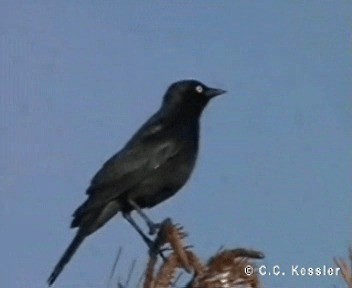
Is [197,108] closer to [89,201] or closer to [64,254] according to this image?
[89,201]

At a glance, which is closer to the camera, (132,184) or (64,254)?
(64,254)

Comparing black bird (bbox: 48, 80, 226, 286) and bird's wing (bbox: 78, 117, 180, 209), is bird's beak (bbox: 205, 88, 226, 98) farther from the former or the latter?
bird's wing (bbox: 78, 117, 180, 209)

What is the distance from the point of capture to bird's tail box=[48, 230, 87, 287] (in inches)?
81.0

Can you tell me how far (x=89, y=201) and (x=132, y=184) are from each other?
0.63ft

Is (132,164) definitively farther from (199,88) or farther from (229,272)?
(229,272)

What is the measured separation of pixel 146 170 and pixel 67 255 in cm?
67

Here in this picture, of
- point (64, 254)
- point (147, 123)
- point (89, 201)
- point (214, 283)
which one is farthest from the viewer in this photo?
point (147, 123)

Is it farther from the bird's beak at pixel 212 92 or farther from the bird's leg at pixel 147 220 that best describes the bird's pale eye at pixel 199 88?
the bird's leg at pixel 147 220

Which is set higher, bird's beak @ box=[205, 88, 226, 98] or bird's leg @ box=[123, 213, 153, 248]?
bird's beak @ box=[205, 88, 226, 98]

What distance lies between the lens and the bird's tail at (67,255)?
81.0 inches

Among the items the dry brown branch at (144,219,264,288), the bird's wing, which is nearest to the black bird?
the bird's wing

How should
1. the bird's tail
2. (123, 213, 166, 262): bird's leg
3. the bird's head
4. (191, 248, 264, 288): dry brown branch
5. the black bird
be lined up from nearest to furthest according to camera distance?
(191, 248, 264, 288): dry brown branch < (123, 213, 166, 262): bird's leg < the bird's tail < the black bird < the bird's head

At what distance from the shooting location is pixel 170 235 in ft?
5.23

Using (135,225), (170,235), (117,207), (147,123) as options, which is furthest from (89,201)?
(170,235)
